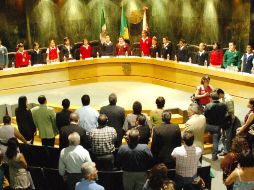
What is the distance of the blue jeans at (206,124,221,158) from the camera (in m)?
7.50

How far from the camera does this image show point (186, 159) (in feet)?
17.6

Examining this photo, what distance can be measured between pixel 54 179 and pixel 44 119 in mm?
1228

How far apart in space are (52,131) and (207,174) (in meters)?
2.58

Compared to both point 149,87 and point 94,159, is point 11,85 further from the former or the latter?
point 94,159

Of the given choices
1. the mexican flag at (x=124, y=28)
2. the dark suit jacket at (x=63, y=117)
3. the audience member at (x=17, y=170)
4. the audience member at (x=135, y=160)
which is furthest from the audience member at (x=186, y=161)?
the mexican flag at (x=124, y=28)

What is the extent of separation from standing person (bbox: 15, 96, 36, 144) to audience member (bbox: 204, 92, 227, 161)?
9.44 feet

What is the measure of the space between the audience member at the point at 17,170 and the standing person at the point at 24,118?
154cm

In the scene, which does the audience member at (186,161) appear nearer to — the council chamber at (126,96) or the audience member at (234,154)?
the council chamber at (126,96)

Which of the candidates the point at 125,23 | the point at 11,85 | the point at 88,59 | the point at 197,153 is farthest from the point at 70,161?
the point at 125,23

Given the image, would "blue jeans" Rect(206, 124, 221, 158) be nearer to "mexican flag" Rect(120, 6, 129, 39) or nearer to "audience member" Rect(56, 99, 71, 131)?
"audience member" Rect(56, 99, 71, 131)

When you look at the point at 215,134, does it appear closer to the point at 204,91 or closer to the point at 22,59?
the point at 204,91

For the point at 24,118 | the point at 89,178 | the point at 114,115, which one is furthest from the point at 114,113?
the point at 89,178

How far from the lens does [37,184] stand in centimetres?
616

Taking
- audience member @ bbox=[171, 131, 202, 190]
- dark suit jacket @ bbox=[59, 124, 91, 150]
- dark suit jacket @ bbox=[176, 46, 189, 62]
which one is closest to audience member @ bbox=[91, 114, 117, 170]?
dark suit jacket @ bbox=[59, 124, 91, 150]
